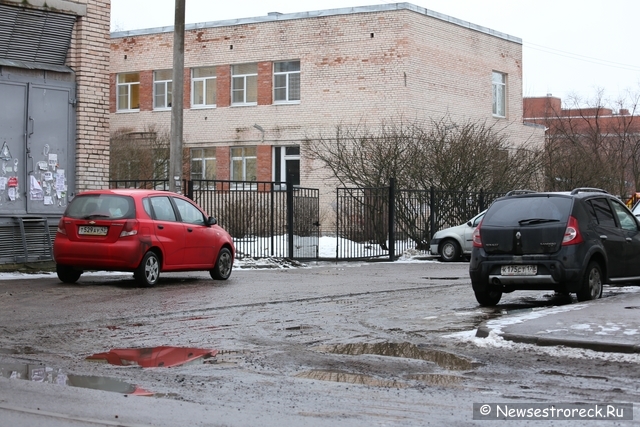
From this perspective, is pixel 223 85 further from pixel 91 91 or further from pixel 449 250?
pixel 91 91

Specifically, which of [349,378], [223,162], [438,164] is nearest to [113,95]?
[223,162]

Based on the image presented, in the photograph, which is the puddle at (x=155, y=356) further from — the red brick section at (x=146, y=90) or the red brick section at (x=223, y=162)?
the red brick section at (x=146, y=90)

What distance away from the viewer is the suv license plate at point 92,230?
52.6ft

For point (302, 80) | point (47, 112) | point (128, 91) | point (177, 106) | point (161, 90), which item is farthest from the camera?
point (128, 91)

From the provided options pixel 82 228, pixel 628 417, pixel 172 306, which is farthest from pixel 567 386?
pixel 82 228

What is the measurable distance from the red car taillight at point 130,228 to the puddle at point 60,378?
25.1 ft

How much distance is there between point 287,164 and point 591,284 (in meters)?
28.8

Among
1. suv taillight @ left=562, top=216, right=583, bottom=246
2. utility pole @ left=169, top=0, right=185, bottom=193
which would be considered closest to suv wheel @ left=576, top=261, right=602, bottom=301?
suv taillight @ left=562, top=216, right=583, bottom=246

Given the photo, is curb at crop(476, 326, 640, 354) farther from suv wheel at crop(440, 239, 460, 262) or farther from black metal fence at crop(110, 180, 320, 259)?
suv wheel at crop(440, 239, 460, 262)

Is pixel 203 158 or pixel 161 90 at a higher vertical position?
Result: pixel 161 90

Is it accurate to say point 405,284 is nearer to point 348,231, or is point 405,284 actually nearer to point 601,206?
point 601,206

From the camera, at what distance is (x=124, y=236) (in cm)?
1600

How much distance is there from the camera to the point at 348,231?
1139 inches

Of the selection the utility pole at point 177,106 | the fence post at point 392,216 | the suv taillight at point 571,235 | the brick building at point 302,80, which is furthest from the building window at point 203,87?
the suv taillight at point 571,235
